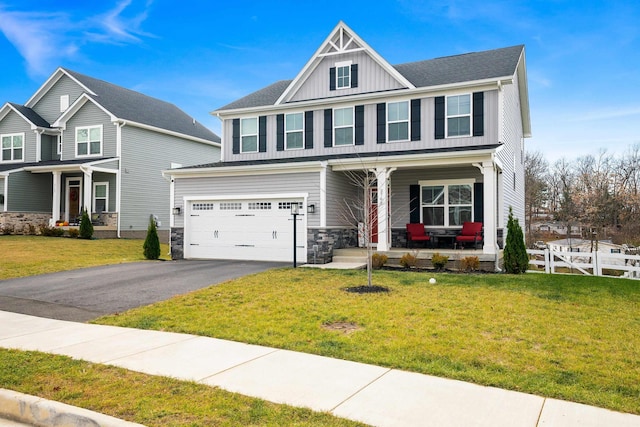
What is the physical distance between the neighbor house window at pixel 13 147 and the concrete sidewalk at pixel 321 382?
79.5ft

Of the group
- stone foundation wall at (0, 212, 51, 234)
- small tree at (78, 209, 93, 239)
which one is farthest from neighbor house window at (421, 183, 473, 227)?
stone foundation wall at (0, 212, 51, 234)

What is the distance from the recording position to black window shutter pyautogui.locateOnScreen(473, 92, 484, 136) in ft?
51.7

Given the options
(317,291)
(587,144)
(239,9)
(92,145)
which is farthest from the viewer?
(587,144)

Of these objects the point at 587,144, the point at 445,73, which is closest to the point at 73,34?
the point at 445,73

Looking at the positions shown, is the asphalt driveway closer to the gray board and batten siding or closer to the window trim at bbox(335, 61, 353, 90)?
the window trim at bbox(335, 61, 353, 90)

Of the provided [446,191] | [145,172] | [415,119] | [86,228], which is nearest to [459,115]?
A: [415,119]

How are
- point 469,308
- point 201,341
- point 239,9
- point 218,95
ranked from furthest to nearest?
1. point 218,95
2. point 239,9
3. point 469,308
4. point 201,341

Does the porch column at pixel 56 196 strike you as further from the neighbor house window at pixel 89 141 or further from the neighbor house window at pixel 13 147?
the neighbor house window at pixel 13 147

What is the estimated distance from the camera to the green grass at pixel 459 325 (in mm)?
4930

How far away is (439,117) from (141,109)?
18.0m

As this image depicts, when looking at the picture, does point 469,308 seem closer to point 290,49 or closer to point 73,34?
point 290,49

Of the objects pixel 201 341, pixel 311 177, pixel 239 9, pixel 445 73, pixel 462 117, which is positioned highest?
pixel 239 9

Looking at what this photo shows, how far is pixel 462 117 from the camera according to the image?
53.0 feet

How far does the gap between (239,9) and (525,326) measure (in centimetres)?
1750
